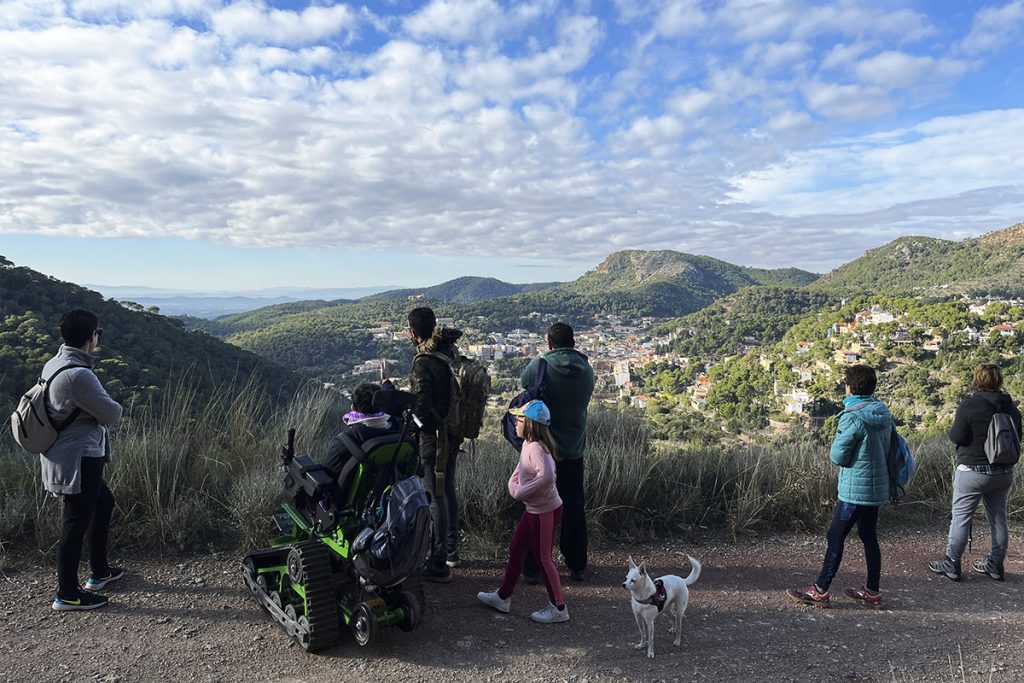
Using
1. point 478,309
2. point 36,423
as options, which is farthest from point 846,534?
point 478,309

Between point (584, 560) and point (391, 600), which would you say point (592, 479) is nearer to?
point (584, 560)

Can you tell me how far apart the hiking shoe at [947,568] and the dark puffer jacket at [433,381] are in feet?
13.0

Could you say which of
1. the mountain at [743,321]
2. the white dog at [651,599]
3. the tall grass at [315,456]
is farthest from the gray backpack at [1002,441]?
the mountain at [743,321]

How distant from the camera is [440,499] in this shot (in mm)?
4039

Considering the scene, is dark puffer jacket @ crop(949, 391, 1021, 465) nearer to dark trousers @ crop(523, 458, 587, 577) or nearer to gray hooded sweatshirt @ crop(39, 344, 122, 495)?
dark trousers @ crop(523, 458, 587, 577)

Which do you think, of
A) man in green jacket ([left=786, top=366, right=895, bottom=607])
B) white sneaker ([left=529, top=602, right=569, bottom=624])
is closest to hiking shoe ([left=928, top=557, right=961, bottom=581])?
man in green jacket ([left=786, top=366, right=895, bottom=607])

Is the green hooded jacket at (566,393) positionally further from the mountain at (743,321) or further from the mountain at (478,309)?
the mountain at (743,321)

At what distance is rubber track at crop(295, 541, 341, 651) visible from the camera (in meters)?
3.00

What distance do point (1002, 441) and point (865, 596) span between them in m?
1.49

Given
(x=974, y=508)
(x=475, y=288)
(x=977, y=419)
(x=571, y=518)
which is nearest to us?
(x=571, y=518)

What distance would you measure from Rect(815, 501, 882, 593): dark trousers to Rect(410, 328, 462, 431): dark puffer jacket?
2631mm

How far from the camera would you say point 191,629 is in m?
3.35

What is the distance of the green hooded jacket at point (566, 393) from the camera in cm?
404

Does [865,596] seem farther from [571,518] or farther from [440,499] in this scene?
[440,499]
